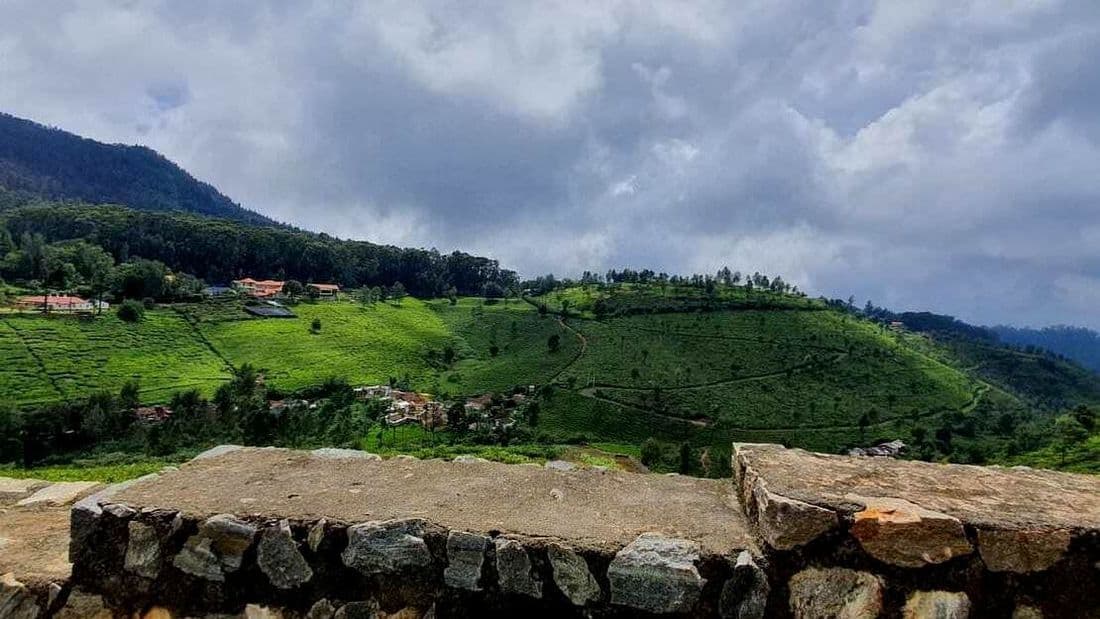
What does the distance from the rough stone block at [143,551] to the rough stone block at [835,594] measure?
12.3 feet

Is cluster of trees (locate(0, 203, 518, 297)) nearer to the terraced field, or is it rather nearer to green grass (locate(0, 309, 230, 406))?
the terraced field

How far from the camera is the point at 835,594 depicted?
11.0ft

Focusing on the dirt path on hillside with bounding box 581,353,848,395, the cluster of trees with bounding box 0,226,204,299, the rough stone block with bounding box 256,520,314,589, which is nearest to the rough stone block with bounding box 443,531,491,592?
the rough stone block with bounding box 256,520,314,589

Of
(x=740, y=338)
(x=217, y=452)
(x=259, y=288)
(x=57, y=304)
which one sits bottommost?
(x=57, y=304)

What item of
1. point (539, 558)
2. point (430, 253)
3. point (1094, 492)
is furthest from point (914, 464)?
point (430, 253)

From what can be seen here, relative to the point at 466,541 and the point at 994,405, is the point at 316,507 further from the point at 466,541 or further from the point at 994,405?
the point at 994,405

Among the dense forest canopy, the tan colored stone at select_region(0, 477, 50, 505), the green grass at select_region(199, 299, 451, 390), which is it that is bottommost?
the green grass at select_region(199, 299, 451, 390)

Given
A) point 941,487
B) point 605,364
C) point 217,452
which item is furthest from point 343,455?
point 605,364

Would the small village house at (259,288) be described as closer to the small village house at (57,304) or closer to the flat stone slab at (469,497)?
the small village house at (57,304)

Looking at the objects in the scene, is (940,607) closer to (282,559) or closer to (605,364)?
(282,559)

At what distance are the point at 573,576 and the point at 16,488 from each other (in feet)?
20.7

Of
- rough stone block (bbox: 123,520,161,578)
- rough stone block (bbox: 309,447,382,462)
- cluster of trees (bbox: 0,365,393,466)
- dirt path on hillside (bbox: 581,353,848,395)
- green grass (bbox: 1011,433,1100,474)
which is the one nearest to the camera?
rough stone block (bbox: 123,520,161,578)

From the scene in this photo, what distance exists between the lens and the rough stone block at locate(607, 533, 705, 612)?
3.38 m

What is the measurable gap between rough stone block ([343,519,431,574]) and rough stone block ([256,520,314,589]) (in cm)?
30
